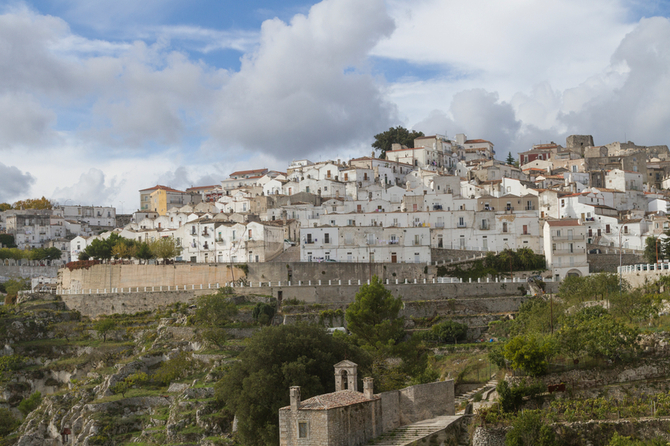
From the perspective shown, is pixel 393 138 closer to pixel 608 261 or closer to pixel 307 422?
pixel 608 261

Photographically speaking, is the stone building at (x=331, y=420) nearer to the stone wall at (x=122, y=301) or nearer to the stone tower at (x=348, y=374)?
the stone tower at (x=348, y=374)

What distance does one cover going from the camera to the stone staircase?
29027 mm

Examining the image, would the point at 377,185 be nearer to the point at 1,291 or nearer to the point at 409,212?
the point at 409,212

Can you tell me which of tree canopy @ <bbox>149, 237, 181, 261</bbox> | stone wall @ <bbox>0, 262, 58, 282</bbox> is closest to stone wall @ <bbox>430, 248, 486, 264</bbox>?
tree canopy @ <bbox>149, 237, 181, 261</bbox>

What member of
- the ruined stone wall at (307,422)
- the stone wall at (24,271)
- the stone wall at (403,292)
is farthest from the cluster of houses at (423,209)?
the ruined stone wall at (307,422)

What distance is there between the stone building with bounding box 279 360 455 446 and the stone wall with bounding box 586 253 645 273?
33864mm

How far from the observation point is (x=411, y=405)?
104ft

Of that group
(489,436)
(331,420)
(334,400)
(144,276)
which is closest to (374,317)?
(489,436)

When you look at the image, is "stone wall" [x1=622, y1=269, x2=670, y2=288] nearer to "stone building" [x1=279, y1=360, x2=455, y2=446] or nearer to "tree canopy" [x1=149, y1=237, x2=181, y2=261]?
"stone building" [x1=279, y1=360, x2=455, y2=446]

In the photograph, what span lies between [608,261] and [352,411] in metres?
41.2

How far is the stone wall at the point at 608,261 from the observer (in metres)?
63.3

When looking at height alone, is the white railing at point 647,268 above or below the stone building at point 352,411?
above

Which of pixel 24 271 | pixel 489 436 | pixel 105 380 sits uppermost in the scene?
pixel 24 271

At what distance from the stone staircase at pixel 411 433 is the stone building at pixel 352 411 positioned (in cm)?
38
